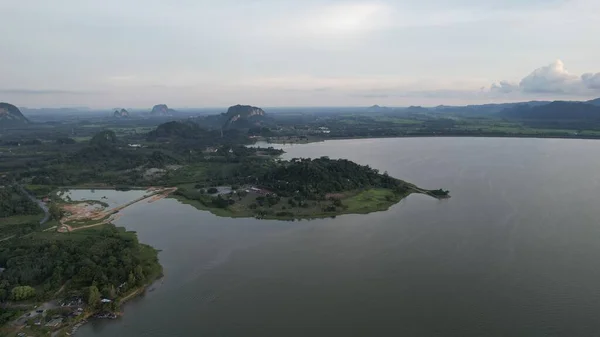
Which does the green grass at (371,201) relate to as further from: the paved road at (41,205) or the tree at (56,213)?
the paved road at (41,205)

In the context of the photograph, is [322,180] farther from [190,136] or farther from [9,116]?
[9,116]

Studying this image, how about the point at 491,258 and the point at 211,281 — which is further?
the point at 491,258

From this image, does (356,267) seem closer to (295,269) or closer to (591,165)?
(295,269)

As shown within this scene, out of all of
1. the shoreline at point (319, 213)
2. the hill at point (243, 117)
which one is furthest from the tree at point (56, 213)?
the hill at point (243, 117)

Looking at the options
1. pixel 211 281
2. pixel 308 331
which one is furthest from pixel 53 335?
pixel 308 331

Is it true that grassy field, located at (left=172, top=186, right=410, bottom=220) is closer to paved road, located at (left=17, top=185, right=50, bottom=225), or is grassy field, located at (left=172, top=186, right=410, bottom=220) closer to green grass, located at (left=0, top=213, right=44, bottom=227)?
paved road, located at (left=17, top=185, right=50, bottom=225)

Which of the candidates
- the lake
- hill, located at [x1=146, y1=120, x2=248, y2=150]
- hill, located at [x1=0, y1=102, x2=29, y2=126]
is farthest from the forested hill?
hill, located at [x1=0, y1=102, x2=29, y2=126]
